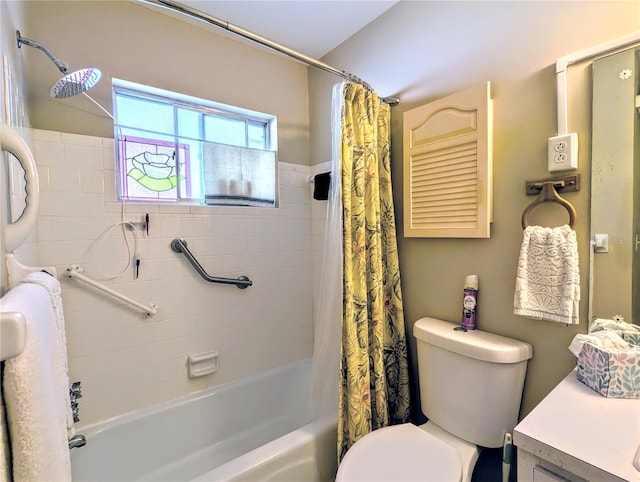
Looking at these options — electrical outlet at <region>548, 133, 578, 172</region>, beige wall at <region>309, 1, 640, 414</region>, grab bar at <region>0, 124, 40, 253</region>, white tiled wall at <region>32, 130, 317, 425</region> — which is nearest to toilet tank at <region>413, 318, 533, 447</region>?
beige wall at <region>309, 1, 640, 414</region>

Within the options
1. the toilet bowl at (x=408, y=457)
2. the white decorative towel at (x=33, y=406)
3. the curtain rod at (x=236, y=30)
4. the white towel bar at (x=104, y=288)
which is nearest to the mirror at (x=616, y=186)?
the toilet bowl at (x=408, y=457)

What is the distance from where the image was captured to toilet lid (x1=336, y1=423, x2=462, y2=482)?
104 cm

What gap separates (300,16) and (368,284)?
1.49m

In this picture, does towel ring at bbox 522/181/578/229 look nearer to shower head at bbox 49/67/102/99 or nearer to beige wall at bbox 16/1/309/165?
beige wall at bbox 16/1/309/165

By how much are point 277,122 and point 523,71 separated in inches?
55.4

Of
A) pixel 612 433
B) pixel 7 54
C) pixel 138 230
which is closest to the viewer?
pixel 612 433

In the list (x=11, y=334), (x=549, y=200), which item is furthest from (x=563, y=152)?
(x=11, y=334)

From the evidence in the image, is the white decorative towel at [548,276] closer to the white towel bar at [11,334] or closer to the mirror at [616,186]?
the mirror at [616,186]

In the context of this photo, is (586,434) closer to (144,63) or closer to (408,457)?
(408,457)

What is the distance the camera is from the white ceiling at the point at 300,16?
1.61 meters

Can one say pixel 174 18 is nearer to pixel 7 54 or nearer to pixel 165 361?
pixel 7 54

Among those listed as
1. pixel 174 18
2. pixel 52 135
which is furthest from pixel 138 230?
pixel 174 18

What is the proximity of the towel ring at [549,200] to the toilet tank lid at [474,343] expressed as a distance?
17.6 inches

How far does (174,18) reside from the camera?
5.62 ft
